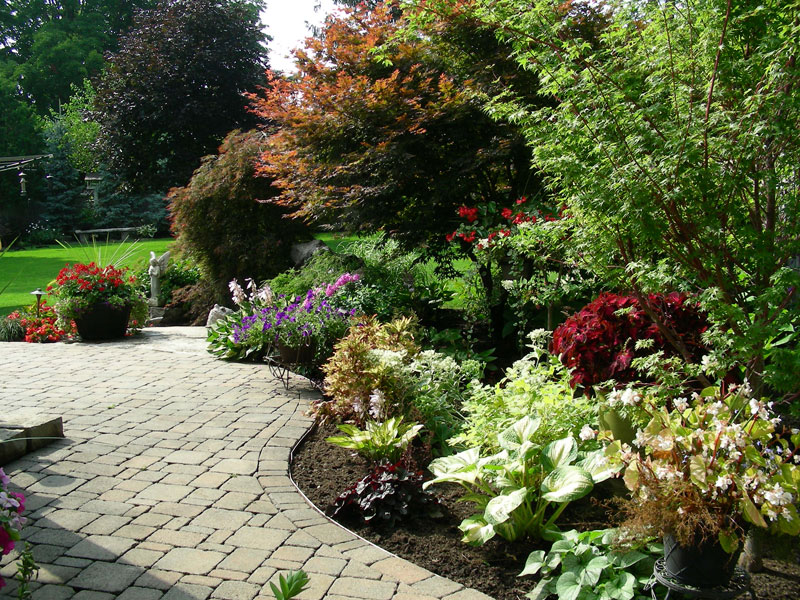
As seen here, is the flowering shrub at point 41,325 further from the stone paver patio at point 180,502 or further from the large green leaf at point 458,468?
the large green leaf at point 458,468

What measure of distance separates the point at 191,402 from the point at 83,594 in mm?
2833

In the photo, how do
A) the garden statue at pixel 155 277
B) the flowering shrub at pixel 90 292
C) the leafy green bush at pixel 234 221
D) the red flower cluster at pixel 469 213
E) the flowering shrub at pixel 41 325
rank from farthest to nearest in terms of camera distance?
the garden statue at pixel 155 277, the leafy green bush at pixel 234 221, the flowering shrub at pixel 41 325, the flowering shrub at pixel 90 292, the red flower cluster at pixel 469 213

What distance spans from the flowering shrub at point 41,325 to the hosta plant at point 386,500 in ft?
22.3

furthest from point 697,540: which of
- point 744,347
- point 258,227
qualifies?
point 258,227

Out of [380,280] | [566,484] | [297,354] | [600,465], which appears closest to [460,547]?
[566,484]

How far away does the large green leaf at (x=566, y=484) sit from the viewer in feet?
8.91

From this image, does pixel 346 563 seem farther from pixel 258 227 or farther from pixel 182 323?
pixel 182 323

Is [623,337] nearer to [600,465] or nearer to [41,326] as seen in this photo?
[600,465]

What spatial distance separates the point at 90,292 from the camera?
8227 mm

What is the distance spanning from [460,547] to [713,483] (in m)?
1.21

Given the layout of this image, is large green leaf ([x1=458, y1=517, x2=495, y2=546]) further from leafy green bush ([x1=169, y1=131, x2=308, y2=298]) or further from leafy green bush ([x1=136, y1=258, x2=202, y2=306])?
leafy green bush ([x1=136, y1=258, x2=202, y2=306])

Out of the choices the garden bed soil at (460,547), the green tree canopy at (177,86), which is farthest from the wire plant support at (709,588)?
the green tree canopy at (177,86)

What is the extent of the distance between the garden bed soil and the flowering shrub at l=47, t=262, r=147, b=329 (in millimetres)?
5690

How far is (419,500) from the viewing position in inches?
128
